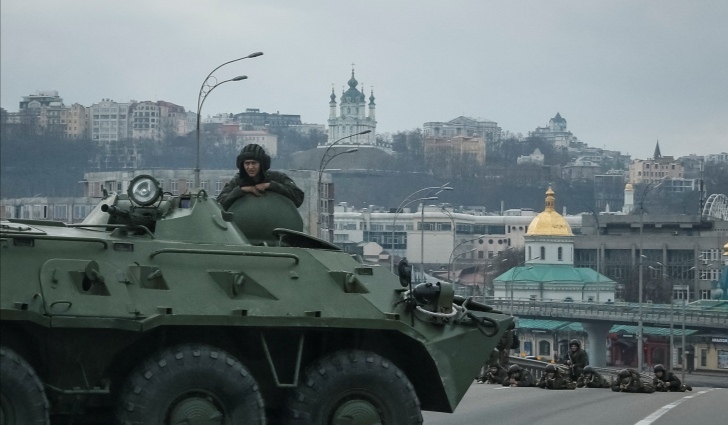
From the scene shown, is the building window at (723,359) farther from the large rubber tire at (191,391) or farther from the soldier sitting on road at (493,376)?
the large rubber tire at (191,391)

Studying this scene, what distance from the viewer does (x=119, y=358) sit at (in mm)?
13836

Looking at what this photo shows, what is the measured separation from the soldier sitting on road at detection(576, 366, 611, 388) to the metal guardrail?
58.9m

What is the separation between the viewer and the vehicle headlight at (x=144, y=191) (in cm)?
1505

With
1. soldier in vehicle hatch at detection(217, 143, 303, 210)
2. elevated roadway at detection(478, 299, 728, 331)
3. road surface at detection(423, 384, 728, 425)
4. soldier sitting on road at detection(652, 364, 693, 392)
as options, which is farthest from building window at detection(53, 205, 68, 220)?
soldier in vehicle hatch at detection(217, 143, 303, 210)

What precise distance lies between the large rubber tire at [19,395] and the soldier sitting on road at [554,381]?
1721 cm

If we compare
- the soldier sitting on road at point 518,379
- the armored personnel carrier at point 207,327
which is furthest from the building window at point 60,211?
the armored personnel carrier at point 207,327

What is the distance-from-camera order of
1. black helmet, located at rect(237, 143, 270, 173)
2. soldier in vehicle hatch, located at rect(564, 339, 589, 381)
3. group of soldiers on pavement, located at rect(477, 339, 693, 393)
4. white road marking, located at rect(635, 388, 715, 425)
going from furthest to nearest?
soldier in vehicle hatch, located at rect(564, 339, 589, 381) < group of soldiers on pavement, located at rect(477, 339, 693, 393) < white road marking, located at rect(635, 388, 715, 425) < black helmet, located at rect(237, 143, 270, 173)

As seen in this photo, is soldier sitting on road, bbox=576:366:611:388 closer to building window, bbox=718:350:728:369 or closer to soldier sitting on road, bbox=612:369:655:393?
soldier sitting on road, bbox=612:369:655:393

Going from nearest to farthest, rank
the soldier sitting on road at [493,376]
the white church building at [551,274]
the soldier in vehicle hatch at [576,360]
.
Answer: the soldier sitting on road at [493,376], the soldier in vehicle hatch at [576,360], the white church building at [551,274]

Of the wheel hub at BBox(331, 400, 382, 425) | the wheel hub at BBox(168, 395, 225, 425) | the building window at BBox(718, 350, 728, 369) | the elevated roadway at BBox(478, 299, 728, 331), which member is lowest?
the building window at BBox(718, 350, 728, 369)

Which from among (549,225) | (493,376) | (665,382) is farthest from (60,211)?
(665,382)

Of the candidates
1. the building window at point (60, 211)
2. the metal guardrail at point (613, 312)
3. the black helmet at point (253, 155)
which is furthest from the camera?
the metal guardrail at point (613, 312)

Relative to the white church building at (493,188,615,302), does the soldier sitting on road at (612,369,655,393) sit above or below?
above

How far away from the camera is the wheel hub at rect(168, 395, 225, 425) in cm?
1364
